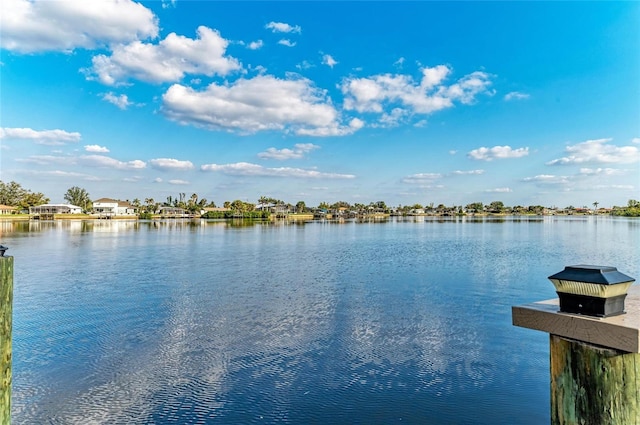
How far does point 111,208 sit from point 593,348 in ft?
479

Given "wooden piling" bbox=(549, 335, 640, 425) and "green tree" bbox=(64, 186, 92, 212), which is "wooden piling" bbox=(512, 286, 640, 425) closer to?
"wooden piling" bbox=(549, 335, 640, 425)

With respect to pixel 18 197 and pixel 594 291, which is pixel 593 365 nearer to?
pixel 594 291

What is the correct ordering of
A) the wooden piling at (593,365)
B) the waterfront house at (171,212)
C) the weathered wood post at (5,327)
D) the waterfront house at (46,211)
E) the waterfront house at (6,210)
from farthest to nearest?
the waterfront house at (171,212)
the waterfront house at (46,211)
the waterfront house at (6,210)
the weathered wood post at (5,327)
the wooden piling at (593,365)

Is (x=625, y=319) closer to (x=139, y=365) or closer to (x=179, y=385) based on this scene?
(x=179, y=385)

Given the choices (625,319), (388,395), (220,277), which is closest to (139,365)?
(388,395)

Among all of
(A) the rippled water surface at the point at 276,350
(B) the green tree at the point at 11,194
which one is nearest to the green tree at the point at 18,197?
(B) the green tree at the point at 11,194

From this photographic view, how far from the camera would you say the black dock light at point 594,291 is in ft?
7.79

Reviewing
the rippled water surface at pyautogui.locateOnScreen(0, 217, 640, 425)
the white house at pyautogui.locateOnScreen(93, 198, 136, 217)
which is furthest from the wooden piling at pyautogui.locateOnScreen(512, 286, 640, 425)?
the white house at pyautogui.locateOnScreen(93, 198, 136, 217)

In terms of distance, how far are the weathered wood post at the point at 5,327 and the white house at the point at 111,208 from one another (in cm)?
13338

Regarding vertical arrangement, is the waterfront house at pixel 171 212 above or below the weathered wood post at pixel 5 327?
above

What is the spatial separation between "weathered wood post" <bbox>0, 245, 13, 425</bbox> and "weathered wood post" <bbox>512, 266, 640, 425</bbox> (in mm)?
4329

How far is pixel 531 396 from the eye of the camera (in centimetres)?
693

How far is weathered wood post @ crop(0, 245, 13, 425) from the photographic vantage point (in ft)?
11.2

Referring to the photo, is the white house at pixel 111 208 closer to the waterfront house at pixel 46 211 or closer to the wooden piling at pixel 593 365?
the waterfront house at pixel 46 211
